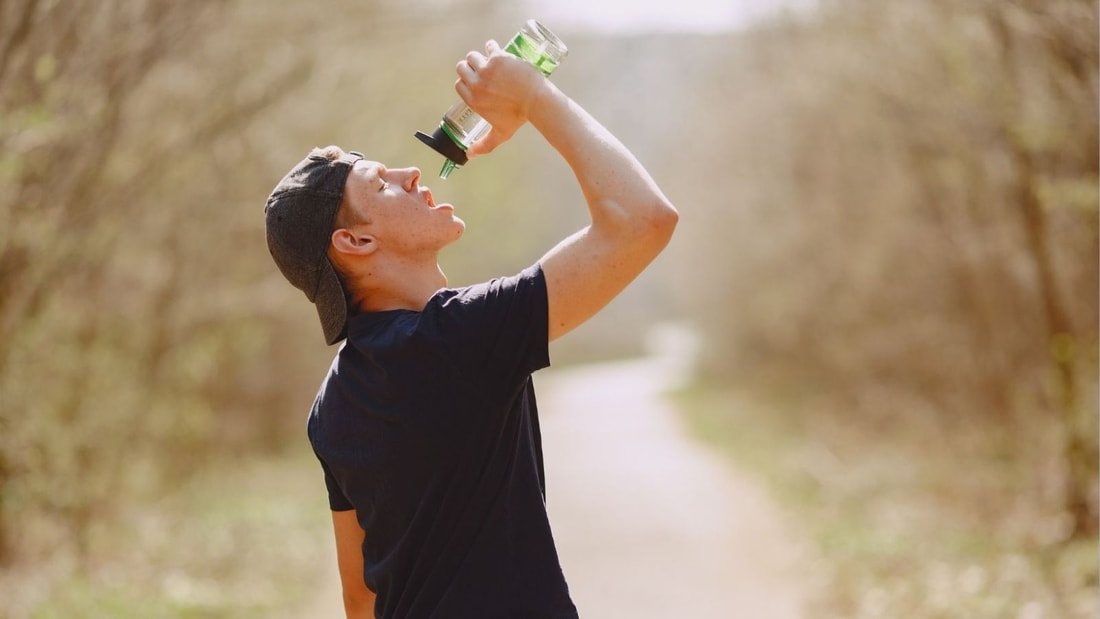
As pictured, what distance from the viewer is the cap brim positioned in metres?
2.31

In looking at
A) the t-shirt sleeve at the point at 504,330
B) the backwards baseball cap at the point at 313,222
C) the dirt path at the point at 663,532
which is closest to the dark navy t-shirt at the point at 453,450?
the t-shirt sleeve at the point at 504,330

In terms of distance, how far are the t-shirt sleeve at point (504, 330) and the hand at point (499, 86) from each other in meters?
0.36

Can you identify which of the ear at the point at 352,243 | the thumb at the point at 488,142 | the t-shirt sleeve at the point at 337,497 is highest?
the thumb at the point at 488,142

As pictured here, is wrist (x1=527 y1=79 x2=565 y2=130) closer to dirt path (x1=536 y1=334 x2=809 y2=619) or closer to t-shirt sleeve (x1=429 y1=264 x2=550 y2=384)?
t-shirt sleeve (x1=429 y1=264 x2=550 y2=384)

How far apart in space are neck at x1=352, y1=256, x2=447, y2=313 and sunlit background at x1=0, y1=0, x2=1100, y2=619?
2.43 metres

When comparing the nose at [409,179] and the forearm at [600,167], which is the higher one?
the nose at [409,179]

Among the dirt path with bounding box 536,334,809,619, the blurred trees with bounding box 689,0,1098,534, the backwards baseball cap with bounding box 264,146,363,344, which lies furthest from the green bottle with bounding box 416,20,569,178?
the dirt path with bounding box 536,334,809,619

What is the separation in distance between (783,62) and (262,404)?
354 inches

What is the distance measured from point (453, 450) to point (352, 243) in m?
0.49

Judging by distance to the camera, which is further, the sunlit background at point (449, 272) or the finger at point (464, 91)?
the sunlit background at point (449, 272)

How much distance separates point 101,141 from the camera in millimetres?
6426

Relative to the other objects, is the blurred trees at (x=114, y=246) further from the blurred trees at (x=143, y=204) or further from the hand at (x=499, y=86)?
the hand at (x=499, y=86)

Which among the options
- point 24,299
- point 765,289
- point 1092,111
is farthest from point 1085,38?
point 765,289

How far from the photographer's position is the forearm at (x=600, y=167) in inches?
82.4
